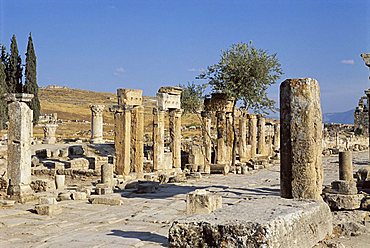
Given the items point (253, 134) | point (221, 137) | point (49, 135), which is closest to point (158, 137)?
point (221, 137)

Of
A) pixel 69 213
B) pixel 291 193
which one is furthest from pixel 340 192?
pixel 69 213

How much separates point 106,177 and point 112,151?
14.5 metres

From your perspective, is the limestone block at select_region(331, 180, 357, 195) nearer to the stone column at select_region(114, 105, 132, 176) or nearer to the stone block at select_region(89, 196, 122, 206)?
the stone block at select_region(89, 196, 122, 206)

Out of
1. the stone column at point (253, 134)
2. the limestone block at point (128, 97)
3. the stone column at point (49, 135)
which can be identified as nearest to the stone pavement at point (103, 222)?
the limestone block at point (128, 97)

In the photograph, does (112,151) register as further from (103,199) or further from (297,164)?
(297,164)

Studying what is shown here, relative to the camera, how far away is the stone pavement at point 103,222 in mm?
8289

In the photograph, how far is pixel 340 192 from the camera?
473 inches

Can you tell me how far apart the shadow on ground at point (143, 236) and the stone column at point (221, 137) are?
1803 cm

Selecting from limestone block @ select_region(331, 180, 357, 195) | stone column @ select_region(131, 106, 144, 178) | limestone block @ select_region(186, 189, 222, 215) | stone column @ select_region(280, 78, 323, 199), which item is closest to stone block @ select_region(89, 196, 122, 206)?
limestone block @ select_region(186, 189, 222, 215)

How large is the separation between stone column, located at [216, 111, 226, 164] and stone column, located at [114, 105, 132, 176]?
27.1ft

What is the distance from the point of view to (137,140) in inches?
803

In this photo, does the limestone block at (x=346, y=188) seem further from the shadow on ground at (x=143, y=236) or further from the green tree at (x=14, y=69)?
the green tree at (x=14, y=69)

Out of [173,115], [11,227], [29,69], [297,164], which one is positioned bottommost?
[11,227]

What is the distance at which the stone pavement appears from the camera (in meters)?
8.29
